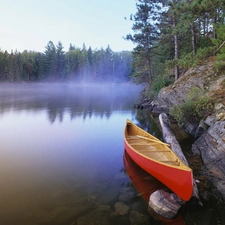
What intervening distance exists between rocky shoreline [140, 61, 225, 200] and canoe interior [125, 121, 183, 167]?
1206 mm

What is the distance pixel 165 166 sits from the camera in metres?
5.03

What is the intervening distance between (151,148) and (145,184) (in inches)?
71.8

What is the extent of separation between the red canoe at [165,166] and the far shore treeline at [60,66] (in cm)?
5386

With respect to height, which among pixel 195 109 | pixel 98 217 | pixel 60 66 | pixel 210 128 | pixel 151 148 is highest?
pixel 60 66

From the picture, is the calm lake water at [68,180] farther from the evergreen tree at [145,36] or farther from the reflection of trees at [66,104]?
the evergreen tree at [145,36]

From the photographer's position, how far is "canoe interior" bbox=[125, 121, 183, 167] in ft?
19.8

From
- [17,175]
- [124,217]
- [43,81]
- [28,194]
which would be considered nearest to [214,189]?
[124,217]

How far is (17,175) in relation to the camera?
21.5 ft

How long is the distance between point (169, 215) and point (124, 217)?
3.32 feet

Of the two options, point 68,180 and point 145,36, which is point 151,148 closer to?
point 68,180

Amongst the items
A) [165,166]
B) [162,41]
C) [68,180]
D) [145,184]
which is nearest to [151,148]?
[145,184]

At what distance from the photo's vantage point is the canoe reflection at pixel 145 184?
14.5 feet

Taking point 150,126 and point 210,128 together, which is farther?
point 150,126

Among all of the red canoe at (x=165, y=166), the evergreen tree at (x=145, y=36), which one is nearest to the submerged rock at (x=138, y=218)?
the red canoe at (x=165, y=166)
